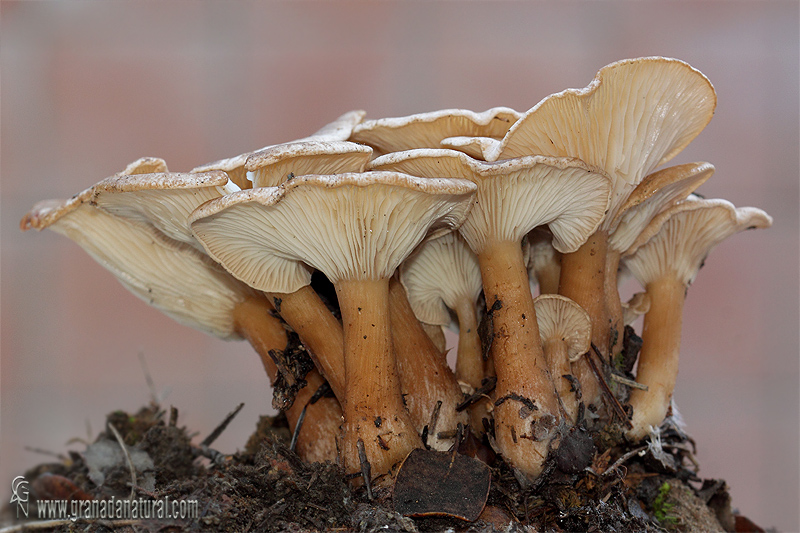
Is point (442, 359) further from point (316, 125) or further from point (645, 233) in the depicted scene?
point (316, 125)

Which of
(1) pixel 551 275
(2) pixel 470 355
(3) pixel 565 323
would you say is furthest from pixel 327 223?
(1) pixel 551 275

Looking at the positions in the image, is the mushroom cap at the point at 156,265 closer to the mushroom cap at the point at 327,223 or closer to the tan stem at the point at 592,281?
the mushroom cap at the point at 327,223

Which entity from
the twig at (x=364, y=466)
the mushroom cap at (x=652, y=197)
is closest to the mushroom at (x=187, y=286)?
the twig at (x=364, y=466)

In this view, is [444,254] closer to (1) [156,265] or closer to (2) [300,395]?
(2) [300,395]

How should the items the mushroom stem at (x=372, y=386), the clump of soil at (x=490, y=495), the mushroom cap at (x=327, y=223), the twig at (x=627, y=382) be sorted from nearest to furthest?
the mushroom cap at (x=327, y=223) → the clump of soil at (x=490, y=495) → the mushroom stem at (x=372, y=386) → the twig at (x=627, y=382)

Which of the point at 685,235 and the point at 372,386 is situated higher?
the point at 685,235

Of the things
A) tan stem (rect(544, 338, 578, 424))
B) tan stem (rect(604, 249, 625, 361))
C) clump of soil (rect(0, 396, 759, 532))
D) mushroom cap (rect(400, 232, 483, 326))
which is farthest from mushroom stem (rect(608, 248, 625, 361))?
mushroom cap (rect(400, 232, 483, 326))

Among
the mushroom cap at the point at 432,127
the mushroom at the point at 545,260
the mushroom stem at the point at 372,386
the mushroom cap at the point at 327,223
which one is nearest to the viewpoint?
the mushroom cap at the point at 327,223
